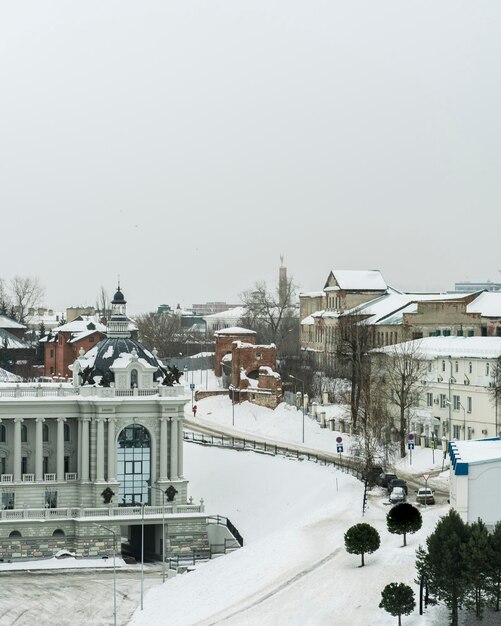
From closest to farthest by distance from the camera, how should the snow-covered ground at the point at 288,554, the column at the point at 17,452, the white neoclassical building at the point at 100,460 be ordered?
the snow-covered ground at the point at 288,554, the white neoclassical building at the point at 100,460, the column at the point at 17,452

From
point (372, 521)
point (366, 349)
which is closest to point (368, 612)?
point (372, 521)

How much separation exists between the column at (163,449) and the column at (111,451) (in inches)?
125

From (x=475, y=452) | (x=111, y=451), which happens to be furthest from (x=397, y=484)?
(x=111, y=451)

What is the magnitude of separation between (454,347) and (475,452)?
→ 141 feet

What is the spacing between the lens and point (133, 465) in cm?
10075

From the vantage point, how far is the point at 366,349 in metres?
129

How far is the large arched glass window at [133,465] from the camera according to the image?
100 meters

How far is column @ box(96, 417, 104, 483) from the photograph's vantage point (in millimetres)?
99375

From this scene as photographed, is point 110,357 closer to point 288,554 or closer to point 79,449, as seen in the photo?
point 79,449

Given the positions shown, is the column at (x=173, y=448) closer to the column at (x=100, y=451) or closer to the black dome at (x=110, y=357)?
the black dome at (x=110, y=357)

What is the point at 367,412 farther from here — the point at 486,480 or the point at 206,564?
the point at 486,480

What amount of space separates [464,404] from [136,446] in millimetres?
26889

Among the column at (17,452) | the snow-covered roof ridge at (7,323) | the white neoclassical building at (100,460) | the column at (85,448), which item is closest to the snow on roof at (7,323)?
the snow-covered roof ridge at (7,323)

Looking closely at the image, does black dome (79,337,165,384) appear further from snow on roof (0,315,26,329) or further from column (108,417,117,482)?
snow on roof (0,315,26,329)
